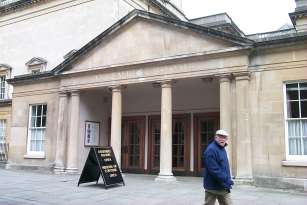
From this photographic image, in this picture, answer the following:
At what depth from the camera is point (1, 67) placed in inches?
1014

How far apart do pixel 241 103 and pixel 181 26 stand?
348cm

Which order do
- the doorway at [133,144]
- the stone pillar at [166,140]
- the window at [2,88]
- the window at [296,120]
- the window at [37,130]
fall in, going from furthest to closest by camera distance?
the window at [2,88] → the window at [37,130] → the doorway at [133,144] → the stone pillar at [166,140] → the window at [296,120]

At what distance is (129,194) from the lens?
9945 millimetres

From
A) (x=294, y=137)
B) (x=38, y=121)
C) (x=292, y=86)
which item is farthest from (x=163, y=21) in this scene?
(x=38, y=121)

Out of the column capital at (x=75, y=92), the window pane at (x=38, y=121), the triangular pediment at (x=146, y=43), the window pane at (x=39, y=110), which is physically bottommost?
the window pane at (x=38, y=121)

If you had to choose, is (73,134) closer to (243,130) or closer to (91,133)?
(91,133)

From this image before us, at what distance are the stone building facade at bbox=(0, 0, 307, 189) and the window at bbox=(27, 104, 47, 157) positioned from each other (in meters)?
0.05

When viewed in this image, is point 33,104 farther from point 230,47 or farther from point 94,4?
point 230,47

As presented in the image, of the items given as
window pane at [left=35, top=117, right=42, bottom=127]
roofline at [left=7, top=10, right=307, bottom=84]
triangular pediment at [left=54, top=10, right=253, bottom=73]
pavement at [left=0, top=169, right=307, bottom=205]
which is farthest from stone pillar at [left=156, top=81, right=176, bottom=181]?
window pane at [left=35, top=117, right=42, bottom=127]

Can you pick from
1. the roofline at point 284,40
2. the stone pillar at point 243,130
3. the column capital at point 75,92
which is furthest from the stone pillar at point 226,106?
the column capital at point 75,92

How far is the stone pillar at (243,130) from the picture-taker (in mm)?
11312

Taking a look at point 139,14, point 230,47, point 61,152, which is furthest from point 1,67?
point 230,47

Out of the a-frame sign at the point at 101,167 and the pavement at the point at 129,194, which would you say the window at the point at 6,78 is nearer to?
the pavement at the point at 129,194

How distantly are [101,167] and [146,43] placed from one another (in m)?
5.18
